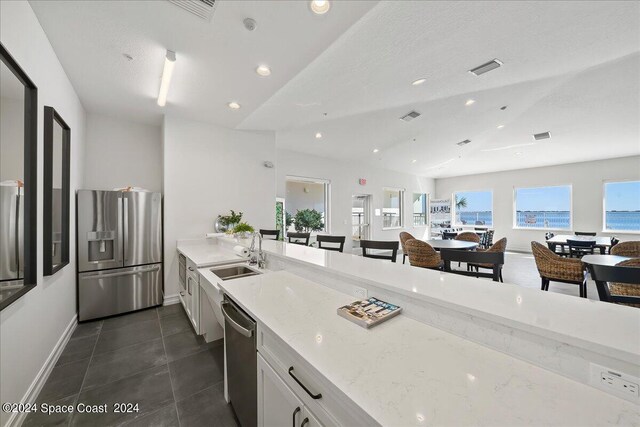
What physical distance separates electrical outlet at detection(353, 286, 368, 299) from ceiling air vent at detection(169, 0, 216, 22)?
226 centimetres

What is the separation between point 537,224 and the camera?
8.34 m

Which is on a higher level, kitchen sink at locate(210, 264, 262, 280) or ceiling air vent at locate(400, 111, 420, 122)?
ceiling air vent at locate(400, 111, 420, 122)

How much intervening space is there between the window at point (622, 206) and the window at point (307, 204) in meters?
8.29

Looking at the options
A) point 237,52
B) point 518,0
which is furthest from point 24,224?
point 518,0

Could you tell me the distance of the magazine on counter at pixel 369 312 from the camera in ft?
3.53

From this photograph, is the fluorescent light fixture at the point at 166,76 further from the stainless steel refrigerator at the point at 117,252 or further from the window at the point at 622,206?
the window at the point at 622,206

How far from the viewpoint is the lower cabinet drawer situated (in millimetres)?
706

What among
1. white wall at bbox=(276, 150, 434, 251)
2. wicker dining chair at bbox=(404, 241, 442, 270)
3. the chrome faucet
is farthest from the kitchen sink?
white wall at bbox=(276, 150, 434, 251)

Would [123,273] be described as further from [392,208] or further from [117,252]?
[392,208]

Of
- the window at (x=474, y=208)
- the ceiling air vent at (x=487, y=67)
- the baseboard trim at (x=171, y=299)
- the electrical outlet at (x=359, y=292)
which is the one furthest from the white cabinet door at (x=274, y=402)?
the window at (x=474, y=208)

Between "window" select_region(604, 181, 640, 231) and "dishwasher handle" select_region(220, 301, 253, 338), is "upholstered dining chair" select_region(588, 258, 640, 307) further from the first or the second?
"window" select_region(604, 181, 640, 231)

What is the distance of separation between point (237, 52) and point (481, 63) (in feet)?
8.87

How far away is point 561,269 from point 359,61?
12.3 ft

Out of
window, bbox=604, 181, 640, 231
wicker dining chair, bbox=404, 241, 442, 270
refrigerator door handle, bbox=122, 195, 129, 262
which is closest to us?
refrigerator door handle, bbox=122, 195, 129, 262
